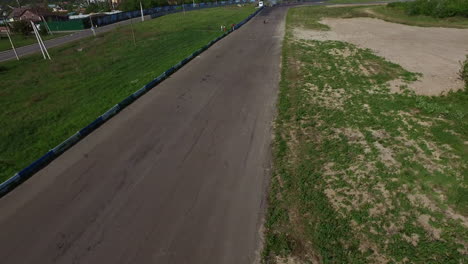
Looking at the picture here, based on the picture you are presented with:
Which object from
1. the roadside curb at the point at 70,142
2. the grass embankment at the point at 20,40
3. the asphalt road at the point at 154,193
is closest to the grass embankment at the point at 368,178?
the asphalt road at the point at 154,193

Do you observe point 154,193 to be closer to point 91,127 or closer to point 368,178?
point 91,127

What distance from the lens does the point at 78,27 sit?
57.2m

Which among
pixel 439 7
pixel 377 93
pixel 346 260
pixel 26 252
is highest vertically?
pixel 439 7

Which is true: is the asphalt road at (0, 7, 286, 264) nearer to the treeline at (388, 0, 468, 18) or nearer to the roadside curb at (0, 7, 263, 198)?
the roadside curb at (0, 7, 263, 198)

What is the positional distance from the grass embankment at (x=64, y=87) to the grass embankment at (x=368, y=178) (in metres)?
10.6

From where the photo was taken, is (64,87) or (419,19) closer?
(64,87)

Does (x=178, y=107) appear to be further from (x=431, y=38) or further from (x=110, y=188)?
(x=431, y=38)

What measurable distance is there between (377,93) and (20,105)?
2212 cm

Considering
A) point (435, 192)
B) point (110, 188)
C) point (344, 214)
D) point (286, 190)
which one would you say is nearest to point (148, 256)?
point (110, 188)

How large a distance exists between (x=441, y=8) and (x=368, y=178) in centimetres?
4468

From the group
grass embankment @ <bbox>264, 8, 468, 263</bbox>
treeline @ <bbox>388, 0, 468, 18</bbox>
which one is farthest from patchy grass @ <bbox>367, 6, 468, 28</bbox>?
grass embankment @ <bbox>264, 8, 468, 263</bbox>

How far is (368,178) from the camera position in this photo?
8.28m

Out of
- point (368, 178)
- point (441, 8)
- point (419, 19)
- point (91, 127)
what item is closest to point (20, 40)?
point (91, 127)

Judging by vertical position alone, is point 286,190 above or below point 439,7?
below
